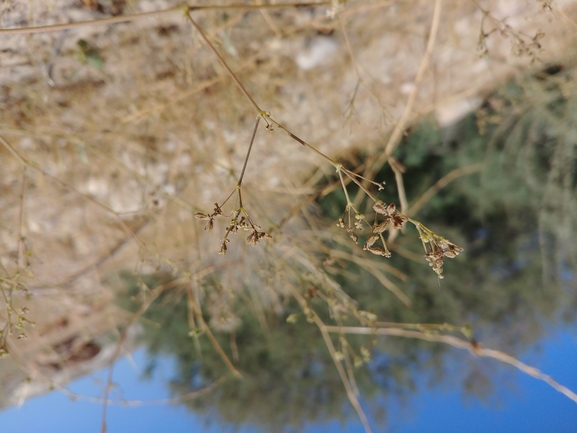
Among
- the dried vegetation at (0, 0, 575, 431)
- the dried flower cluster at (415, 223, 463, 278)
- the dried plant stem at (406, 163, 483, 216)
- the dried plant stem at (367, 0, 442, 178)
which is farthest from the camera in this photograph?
the dried plant stem at (406, 163, 483, 216)

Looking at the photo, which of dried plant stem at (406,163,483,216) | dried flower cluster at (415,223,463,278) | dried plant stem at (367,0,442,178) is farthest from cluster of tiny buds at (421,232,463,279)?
dried plant stem at (406,163,483,216)

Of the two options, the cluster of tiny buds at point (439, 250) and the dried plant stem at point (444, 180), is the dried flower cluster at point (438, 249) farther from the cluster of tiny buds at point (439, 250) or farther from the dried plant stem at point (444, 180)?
the dried plant stem at point (444, 180)

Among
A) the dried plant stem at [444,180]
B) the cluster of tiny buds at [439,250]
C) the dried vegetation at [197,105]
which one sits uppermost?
the dried plant stem at [444,180]

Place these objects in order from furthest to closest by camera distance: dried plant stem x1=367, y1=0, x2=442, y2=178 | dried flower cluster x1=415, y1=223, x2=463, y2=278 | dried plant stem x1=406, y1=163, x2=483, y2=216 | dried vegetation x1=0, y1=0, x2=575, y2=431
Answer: dried plant stem x1=406, y1=163, x2=483, y2=216 → dried plant stem x1=367, y1=0, x2=442, y2=178 → dried vegetation x1=0, y1=0, x2=575, y2=431 → dried flower cluster x1=415, y1=223, x2=463, y2=278

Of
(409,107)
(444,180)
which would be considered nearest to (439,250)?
(409,107)

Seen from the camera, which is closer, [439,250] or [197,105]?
[439,250]

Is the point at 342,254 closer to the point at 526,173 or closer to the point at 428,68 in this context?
the point at 428,68

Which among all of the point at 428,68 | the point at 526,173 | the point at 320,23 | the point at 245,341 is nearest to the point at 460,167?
the point at 526,173

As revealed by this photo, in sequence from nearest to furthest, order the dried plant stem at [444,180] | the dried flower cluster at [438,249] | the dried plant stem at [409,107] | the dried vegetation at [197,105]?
the dried flower cluster at [438,249] < the dried vegetation at [197,105] < the dried plant stem at [409,107] < the dried plant stem at [444,180]

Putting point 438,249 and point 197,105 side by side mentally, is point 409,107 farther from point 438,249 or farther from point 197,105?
point 438,249

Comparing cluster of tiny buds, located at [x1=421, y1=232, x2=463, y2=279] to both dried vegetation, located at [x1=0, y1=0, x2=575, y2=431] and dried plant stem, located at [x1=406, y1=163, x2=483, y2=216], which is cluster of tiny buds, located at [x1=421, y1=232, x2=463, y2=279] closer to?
dried vegetation, located at [x1=0, y1=0, x2=575, y2=431]

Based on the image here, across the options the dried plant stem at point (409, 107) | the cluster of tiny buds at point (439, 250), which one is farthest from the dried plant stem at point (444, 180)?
the cluster of tiny buds at point (439, 250)
